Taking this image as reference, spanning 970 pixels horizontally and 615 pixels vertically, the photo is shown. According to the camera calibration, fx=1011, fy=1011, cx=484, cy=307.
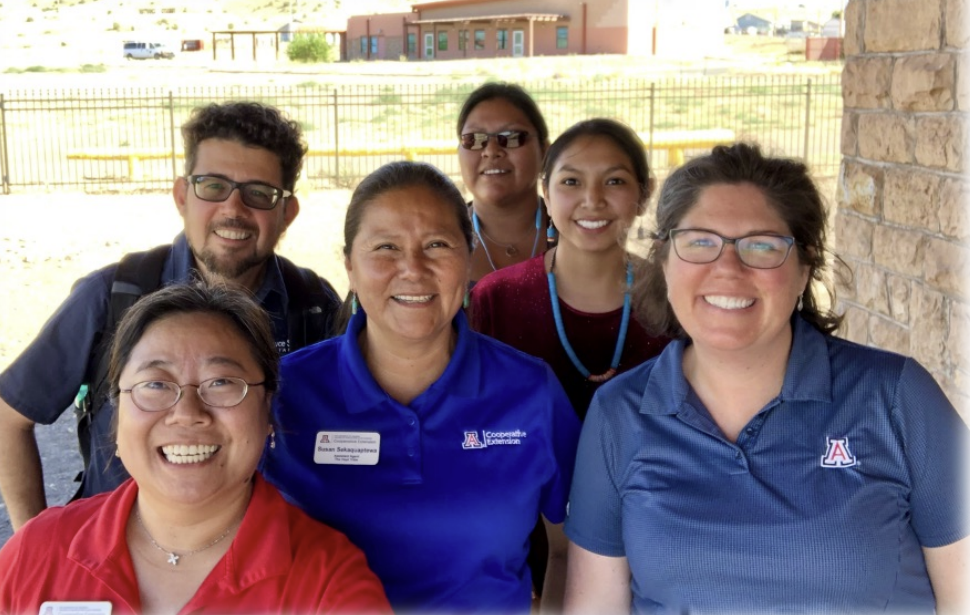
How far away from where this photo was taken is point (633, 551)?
2.32 m

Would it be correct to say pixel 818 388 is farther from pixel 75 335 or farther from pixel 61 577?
pixel 75 335

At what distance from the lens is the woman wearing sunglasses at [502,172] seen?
4418 millimetres

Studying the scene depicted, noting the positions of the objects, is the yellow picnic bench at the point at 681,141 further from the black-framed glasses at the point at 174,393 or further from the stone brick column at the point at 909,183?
the black-framed glasses at the point at 174,393

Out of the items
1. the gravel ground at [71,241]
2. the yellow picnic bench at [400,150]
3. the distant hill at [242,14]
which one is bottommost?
the gravel ground at [71,241]

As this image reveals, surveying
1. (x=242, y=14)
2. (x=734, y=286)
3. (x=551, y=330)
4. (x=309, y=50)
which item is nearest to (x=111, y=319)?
(x=551, y=330)

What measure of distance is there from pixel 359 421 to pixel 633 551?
76 centimetres

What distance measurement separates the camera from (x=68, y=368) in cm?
288

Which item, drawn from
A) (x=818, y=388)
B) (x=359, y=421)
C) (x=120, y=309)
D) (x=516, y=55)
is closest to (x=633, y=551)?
(x=818, y=388)

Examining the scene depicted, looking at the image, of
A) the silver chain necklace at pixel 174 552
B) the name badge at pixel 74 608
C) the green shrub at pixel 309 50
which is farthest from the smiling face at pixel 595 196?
the green shrub at pixel 309 50

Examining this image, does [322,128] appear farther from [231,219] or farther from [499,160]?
[231,219]

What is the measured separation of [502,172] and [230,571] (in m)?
2.57

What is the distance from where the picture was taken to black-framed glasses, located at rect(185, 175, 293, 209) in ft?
10.4

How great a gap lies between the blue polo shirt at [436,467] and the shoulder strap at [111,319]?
22.2 inches

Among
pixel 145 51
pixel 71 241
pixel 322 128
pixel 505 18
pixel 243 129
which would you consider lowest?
pixel 71 241
